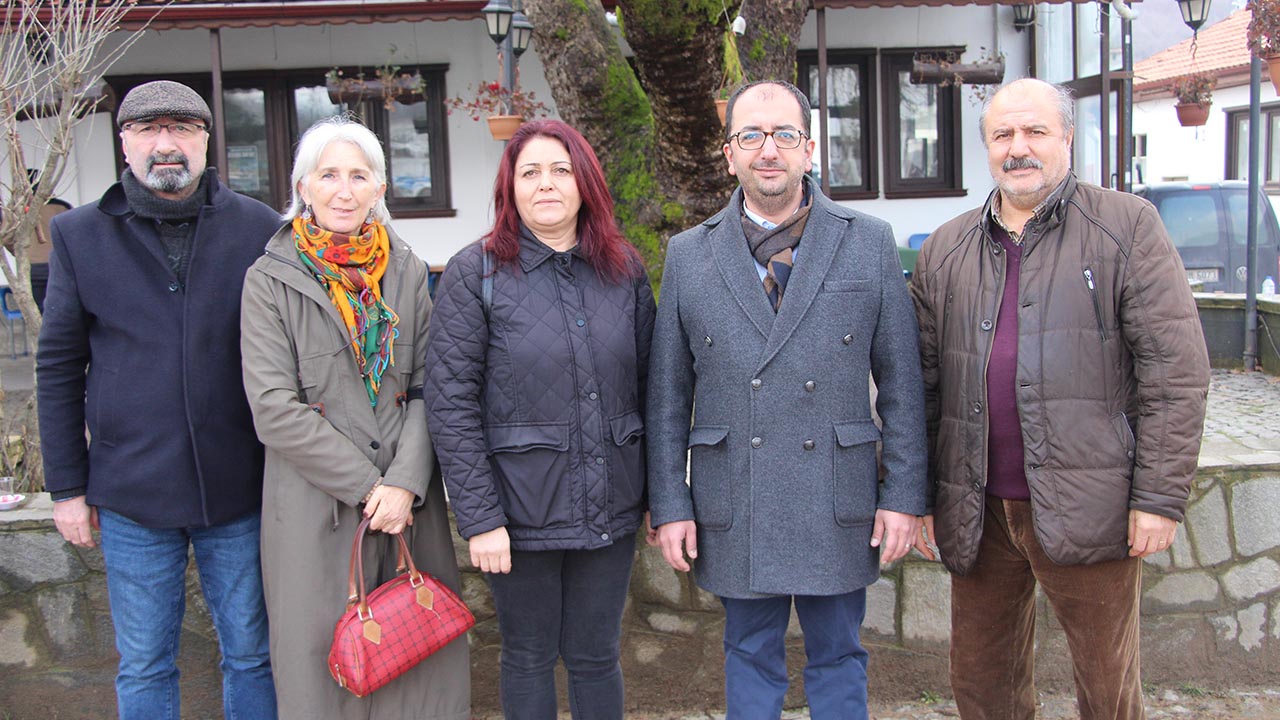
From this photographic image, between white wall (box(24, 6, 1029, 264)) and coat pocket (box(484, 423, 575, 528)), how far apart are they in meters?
8.01

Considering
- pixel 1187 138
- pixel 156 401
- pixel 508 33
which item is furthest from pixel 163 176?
pixel 1187 138

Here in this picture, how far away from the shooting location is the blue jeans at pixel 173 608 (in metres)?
2.77

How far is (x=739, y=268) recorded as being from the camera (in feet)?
8.85

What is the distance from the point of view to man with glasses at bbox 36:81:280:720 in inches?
108

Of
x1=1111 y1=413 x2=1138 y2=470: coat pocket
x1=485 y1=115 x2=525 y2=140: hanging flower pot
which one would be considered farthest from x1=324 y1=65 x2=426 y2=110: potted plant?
x1=1111 y1=413 x2=1138 y2=470: coat pocket

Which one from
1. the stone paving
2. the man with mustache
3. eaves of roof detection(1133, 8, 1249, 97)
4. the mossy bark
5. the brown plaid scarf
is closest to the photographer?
the man with mustache

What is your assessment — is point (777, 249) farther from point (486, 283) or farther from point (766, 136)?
point (486, 283)

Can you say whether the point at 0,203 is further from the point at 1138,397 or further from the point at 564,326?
the point at 1138,397

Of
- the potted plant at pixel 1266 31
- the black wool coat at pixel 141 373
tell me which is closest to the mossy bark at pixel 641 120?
the black wool coat at pixel 141 373

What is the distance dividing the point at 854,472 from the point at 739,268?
60 centimetres

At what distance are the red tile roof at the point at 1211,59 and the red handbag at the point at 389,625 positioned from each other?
18.0 m

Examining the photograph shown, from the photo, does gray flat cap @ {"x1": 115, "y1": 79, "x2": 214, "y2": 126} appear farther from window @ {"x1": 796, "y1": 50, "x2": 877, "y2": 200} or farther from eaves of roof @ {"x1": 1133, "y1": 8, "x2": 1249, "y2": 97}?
eaves of roof @ {"x1": 1133, "y1": 8, "x2": 1249, "y2": 97}

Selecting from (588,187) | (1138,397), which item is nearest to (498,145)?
(588,187)

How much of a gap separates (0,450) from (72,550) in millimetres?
912
